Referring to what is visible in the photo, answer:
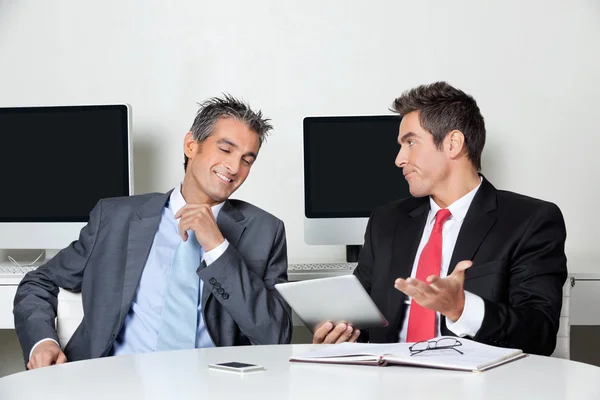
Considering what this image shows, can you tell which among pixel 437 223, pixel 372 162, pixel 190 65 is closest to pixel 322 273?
pixel 372 162

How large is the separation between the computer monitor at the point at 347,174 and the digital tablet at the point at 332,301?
49.0 inches

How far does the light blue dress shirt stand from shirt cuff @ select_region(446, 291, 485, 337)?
0.63 meters

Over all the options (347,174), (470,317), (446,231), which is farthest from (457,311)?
(347,174)

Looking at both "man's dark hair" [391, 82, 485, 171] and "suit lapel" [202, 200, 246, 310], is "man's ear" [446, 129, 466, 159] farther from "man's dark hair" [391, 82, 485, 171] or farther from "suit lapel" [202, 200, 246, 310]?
"suit lapel" [202, 200, 246, 310]

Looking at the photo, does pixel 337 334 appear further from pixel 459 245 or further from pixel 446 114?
pixel 446 114

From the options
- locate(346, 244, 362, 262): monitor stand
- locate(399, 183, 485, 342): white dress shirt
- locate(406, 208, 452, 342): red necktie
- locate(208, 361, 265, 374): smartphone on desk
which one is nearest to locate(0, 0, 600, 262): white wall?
locate(346, 244, 362, 262): monitor stand

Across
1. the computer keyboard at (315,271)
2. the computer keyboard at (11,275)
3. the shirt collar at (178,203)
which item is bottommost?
the computer keyboard at (11,275)

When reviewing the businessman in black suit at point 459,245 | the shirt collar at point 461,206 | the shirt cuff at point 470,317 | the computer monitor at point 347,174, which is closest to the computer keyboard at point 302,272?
the computer monitor at point 347,174

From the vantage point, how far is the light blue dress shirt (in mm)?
2227

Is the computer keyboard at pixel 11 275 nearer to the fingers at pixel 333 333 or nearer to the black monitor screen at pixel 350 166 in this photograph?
the black monitor screen at pixel 350 166

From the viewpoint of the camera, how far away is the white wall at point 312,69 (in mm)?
3580

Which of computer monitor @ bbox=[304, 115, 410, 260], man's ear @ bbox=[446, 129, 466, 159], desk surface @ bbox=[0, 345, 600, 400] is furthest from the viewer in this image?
computer monitor @ bbox=[304, 115, 410, 260]

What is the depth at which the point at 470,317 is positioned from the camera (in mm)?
1908

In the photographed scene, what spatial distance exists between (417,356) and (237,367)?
0.33 m
